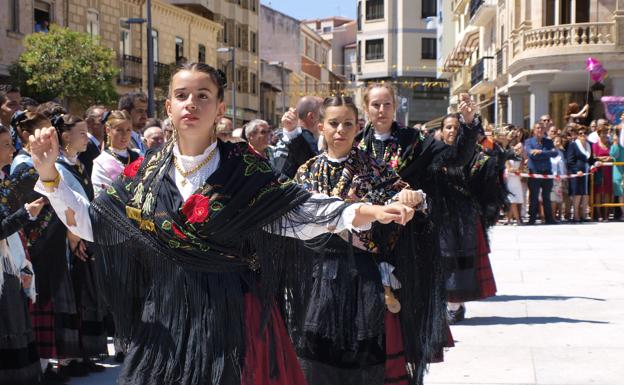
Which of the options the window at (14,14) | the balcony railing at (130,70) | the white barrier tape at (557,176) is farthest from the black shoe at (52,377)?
the balcony railing at (130,70)

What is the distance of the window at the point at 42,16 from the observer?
28.4 meters

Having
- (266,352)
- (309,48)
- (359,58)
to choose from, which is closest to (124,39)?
(266,352)

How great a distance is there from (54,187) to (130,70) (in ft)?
101

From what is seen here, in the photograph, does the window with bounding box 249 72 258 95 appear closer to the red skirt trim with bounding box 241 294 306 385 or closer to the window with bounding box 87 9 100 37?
the window with bounding box 87 9 100 37

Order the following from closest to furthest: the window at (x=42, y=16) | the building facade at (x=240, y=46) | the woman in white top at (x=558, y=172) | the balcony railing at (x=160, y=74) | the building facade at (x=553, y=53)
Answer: the woman in white top at (x=558, y=172) < the window at (x=42, y=16) < the building facade at (x=553, y=53) < the balcony railing at (x=160, y=74) < the building facade at (x=240, y=46)

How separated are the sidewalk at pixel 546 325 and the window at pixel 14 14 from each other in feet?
56.9

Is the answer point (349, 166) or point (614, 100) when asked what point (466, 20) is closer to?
point (614, 100)

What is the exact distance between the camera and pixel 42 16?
94.3 feet

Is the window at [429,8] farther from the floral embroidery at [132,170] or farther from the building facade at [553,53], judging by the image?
the floral embroidery at [132,170]

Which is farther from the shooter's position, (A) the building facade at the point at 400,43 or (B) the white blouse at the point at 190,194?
(A) the building facade at the point at 400,43

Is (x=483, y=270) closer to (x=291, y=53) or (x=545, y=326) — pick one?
(x=545, y=326)

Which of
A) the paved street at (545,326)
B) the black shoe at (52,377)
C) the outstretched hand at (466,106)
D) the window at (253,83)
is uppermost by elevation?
the window at (253,83)

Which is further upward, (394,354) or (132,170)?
(132,170)

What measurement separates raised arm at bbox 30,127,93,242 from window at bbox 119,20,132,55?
30528 millimetres
